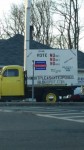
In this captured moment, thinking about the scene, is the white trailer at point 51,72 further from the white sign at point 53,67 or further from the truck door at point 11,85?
the truck door at point 11,85

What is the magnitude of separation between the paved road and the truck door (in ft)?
30.8

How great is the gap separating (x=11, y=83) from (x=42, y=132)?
1443 centimetres

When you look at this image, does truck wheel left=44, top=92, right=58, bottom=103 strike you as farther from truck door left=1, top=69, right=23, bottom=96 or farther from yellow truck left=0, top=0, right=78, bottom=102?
truck door left=1, top=69, right=23, bottom=96

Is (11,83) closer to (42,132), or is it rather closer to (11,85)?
(11,85)

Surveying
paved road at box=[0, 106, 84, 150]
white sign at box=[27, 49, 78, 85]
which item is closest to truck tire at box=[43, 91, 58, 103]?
white sign at box=[27, 49, 78, 85]

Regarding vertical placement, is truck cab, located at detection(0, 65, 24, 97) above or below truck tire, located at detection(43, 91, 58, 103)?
above

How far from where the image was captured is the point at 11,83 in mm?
27953

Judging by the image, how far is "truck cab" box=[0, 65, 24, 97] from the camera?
27969mm

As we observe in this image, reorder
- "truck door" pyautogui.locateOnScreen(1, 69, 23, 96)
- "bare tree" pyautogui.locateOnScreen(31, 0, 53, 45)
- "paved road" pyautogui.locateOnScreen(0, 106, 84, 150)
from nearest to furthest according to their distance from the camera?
"paved road" pyautogui.locateOnScreen(0, 106, 84, 150) → "truck door" pyautogui.locateOnScreen(1, 69, 23, 96) → "bare tree" pyautogui.locateOnScreen(31, 0, 53, 45)

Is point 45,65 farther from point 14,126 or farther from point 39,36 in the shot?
point 39,36

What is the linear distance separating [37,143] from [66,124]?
419 centimetres

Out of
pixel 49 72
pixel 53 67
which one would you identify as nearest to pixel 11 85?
pixel 49 72

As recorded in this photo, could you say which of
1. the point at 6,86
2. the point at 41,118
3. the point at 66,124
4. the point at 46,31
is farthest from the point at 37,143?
the point at 46,31

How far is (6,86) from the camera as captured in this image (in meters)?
28.0
